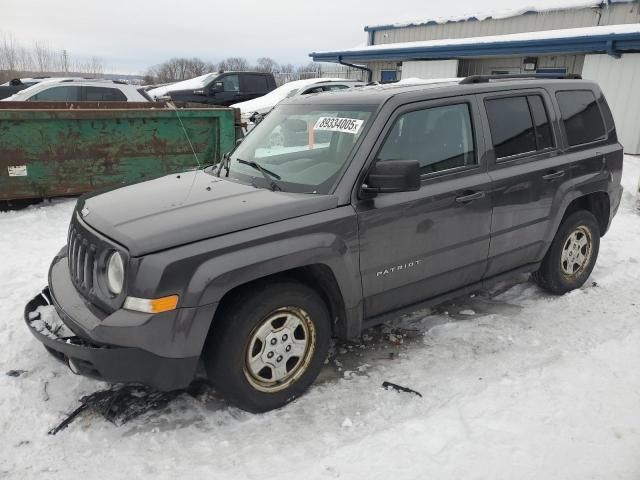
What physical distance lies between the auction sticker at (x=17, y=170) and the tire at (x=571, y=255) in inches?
242

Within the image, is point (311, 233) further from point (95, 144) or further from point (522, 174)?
point (95, 144)

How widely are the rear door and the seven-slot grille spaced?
2.73 meters

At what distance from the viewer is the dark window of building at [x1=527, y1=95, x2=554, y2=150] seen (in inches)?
166

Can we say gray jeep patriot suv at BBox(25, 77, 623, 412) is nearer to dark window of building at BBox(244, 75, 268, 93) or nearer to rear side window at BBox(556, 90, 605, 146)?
rear side window at BBox(556, 90, 605, 146)

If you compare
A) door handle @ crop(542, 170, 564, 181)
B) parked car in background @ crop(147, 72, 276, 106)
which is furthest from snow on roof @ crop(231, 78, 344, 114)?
door handle @ crop(542, 170, 564, 181)

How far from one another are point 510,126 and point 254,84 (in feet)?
45.1

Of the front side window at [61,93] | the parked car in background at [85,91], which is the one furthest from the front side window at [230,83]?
the front side window at [61,93]

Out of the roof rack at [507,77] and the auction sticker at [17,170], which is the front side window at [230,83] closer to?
the auction sticker at [17,170]

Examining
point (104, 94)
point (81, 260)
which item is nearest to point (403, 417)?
point (81, 260)

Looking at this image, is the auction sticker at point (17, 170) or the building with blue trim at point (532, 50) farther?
the building with blue trim at point (532, 50)

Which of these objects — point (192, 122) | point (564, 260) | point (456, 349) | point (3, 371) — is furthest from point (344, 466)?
point (192, 122)

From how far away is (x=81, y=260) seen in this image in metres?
2.99

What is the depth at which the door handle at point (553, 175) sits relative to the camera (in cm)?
418

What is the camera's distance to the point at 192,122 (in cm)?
774
